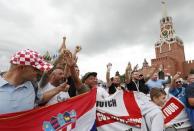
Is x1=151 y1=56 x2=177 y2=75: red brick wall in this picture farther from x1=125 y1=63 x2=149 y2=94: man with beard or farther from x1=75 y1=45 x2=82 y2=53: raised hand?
x1=75 y1=45 x2=82 y2=53: raised hand

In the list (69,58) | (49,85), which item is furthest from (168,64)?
(49,85)

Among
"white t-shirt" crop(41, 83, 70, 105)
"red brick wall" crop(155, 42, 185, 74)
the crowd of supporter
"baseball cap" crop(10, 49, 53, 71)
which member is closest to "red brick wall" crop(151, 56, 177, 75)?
"red brick wall" crop(155, 42, 185, 74)

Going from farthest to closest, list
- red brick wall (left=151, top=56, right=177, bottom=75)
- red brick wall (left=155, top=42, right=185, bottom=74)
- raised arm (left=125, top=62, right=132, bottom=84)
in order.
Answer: red brick wall (left=155, top=42, right=185, bottom=74)
red brick wall (left=151, top=56, right=177, bottom=75)
raised arm (left=125, top=62, right=132, bottom=84)

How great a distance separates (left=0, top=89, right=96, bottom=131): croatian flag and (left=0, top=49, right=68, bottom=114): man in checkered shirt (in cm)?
14

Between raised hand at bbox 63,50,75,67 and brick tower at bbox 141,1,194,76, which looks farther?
brick tower at bbox 141,1,194,76

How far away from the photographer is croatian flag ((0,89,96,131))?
3.38m

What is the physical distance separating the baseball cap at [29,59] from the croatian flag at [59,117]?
649mm

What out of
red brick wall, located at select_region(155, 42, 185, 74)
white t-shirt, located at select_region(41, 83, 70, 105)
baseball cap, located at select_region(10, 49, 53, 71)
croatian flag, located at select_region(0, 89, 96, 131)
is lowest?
croatian flag, located at select_region(0, 89, 96, 131)

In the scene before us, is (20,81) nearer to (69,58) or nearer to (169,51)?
(69,58)

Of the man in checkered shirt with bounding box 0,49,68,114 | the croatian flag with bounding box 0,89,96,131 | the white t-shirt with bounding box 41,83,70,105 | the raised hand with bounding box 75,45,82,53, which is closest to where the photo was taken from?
the man in checkered shirt with bounding box 0,49,68,114

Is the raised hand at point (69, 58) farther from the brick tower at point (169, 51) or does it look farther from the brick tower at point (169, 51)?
the brick tower at point (169, 51)

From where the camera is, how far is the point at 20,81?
3322 millimetres

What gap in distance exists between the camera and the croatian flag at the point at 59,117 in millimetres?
3376

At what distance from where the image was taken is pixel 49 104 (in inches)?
160
